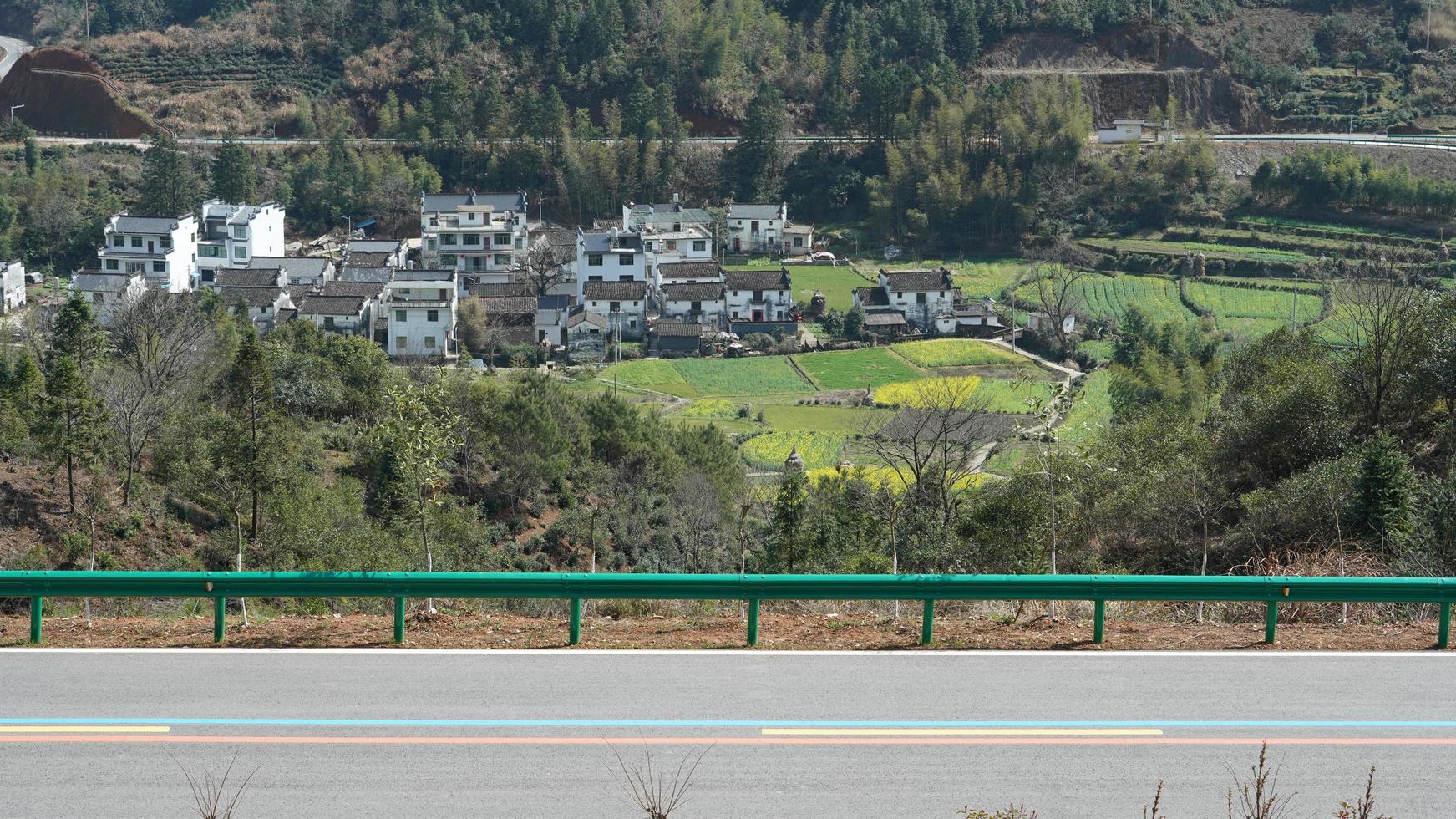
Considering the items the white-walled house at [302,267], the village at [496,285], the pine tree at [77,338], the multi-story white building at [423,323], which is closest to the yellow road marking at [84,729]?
the pine tree at [77,338]

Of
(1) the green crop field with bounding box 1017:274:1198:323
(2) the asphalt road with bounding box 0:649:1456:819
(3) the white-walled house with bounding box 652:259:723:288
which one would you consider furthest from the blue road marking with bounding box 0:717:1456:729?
Answer: (3) the white-walled house with bounding box 652:259:723:288

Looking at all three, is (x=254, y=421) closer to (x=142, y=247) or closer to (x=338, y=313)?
(x=338, y=313)

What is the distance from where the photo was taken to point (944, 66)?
60281 mm

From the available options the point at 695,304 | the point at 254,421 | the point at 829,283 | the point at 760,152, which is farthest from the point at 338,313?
the point at 254,421

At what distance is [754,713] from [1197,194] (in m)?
49.2

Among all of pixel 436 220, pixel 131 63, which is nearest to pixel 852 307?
pixel 436 220

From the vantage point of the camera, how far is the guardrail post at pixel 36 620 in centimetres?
722

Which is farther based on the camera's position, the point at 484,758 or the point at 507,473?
the point at 507,473

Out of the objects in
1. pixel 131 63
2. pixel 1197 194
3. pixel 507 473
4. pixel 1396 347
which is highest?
pixel 131 63

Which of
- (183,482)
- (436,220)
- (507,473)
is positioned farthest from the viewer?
(436,220)

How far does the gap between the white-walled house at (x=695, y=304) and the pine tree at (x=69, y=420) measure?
26.3 metres

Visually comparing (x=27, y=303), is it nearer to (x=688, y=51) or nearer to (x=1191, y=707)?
(x=688, y=51)

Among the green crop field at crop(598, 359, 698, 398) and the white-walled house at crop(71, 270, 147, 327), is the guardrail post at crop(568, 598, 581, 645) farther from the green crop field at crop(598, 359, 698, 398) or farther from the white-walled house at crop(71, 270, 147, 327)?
the white-walled house at crop(71, 270, 147, 327)

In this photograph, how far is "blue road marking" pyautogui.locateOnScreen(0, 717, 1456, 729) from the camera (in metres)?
6.11
